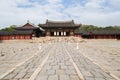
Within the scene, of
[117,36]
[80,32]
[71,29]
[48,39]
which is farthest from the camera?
[80,32]

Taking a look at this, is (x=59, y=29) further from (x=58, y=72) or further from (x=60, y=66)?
(x=58, y=72)

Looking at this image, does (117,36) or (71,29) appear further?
(117,36)

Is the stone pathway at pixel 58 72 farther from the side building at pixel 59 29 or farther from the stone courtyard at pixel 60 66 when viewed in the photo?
the side building at pixel 59 29

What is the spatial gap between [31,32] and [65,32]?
11.1 metres

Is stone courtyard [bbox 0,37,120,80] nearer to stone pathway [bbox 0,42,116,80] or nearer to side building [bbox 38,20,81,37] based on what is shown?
stone pathway [bbox 0,42,116,80]

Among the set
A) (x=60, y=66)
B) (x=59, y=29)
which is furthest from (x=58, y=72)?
(x=59, y=29)

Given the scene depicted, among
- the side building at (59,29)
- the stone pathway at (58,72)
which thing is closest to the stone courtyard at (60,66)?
the stone pathway at (58,72)

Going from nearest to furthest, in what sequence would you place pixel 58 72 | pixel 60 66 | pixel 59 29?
pixel 58 72 → pixel 60 66 → pixel 59 29

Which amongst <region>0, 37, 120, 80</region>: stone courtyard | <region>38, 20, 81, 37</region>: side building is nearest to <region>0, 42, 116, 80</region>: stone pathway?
<region>0, 37, 120, 80</region>: stone courtyard

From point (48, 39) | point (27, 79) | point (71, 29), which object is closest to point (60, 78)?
point (27, 79)

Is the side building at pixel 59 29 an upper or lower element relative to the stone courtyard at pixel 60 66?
upper

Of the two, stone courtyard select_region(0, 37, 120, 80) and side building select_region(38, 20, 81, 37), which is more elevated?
side building select_region(38, 20, 81, 37)

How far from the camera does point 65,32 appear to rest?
202ft

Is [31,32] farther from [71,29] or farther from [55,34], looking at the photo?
[71,29]
